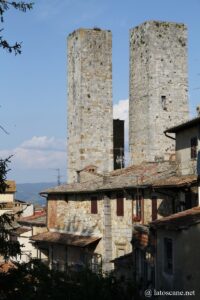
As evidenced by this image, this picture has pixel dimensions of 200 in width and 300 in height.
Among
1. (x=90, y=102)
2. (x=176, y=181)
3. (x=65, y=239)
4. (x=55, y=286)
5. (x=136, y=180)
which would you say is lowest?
(x=65, y=239)

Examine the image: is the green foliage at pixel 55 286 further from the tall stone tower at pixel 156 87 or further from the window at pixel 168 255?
the tall stone tower at pixel 156 87

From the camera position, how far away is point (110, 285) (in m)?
17.7

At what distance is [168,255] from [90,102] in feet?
78.0

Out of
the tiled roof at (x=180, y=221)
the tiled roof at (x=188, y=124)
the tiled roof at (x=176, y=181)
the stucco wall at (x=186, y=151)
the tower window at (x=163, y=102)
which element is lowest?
the tiled roof at (x=180, y=221)

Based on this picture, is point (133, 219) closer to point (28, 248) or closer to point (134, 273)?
point (134, 273)

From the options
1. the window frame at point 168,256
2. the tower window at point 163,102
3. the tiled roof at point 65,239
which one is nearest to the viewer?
the window frame at point 168,256

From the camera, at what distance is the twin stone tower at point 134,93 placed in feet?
130

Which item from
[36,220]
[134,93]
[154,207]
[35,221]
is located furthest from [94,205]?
[36,220]

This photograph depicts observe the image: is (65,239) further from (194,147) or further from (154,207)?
(194,147)

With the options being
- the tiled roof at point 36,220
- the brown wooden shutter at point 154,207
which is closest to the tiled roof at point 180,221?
the brown wooden shutter at point 154,207

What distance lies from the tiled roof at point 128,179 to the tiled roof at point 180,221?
7384 mm

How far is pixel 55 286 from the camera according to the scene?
57.3 feet

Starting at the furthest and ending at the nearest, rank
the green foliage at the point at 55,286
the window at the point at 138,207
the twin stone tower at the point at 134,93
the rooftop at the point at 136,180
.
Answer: the twin stone tower at the point at 134,93
the window at the point at 138,207
the rooftop at the point at 136,180
the green foliage at the point at 55,286

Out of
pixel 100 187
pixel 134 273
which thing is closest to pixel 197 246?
pixel 134 273
